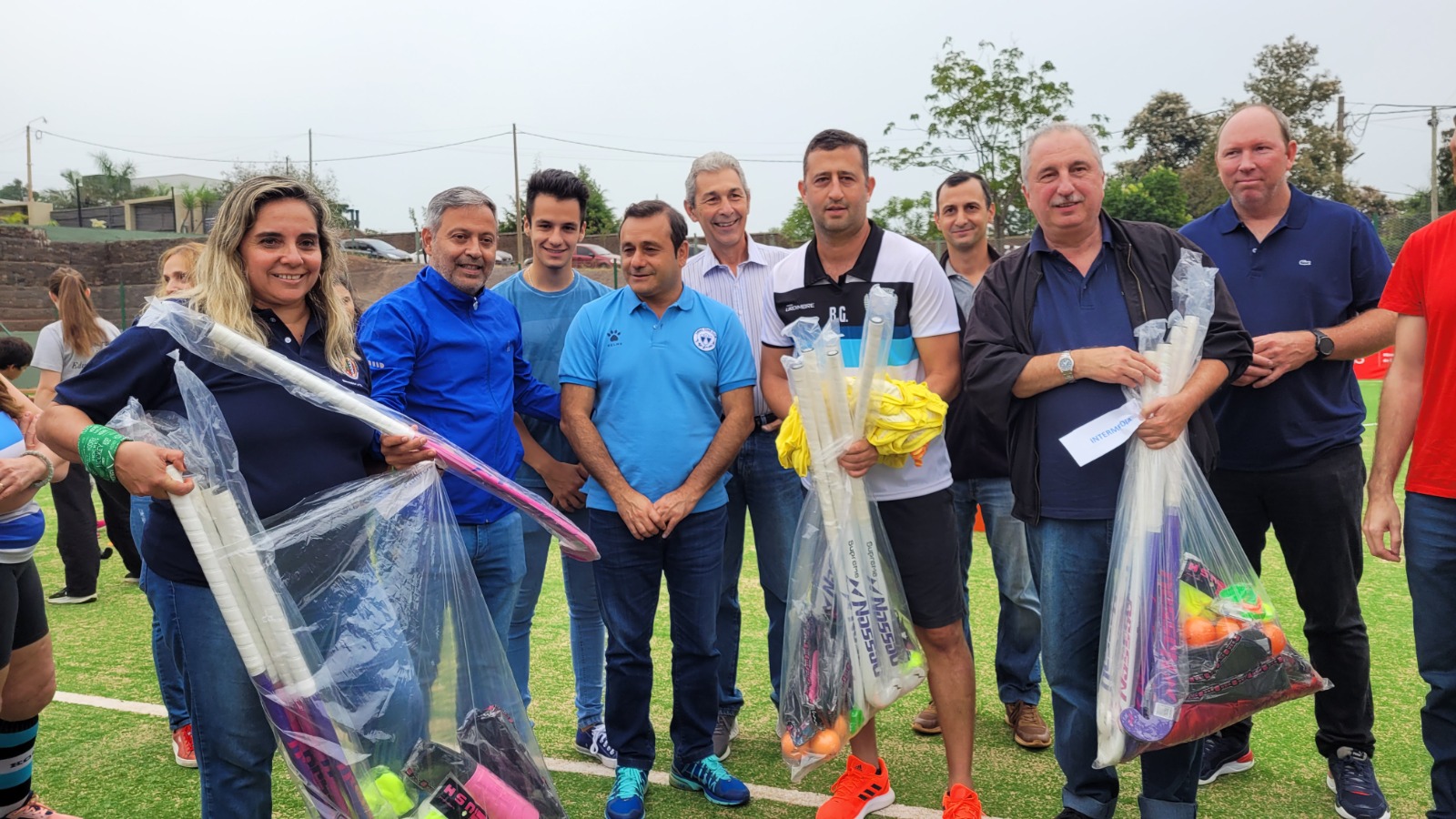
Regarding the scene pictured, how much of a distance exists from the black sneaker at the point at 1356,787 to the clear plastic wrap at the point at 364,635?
8.41ft

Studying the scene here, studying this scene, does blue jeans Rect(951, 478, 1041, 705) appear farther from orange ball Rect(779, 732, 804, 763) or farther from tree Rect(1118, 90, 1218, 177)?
tree Rect(1118, 90, 1218, 177)

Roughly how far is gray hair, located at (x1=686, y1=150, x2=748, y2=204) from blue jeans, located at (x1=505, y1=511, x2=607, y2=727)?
4.90 feet

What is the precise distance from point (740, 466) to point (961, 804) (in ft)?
4.67

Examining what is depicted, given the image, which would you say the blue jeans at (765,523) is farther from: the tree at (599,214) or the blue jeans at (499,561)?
the tree at (599,214)

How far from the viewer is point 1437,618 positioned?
2770 millimetres

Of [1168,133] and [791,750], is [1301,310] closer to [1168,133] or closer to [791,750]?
[791,750]

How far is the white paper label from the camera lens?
2727mm

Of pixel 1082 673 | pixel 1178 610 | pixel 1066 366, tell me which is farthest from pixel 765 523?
pixel 1178 610

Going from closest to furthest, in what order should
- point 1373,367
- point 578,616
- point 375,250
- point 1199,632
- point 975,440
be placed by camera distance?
point 1199,632
point 975,440
point 578,616
point 1373,367
point 375,250

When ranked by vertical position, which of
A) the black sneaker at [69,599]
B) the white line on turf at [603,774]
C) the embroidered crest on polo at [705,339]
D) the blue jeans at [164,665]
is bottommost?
the black sneaker at [69,599]

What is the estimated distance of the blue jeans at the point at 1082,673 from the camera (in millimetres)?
2873

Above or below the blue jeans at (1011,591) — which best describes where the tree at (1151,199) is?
above

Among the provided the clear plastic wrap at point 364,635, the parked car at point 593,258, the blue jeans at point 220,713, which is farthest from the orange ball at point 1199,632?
the parked car at point 593,258

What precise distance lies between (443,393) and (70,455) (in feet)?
3.77
